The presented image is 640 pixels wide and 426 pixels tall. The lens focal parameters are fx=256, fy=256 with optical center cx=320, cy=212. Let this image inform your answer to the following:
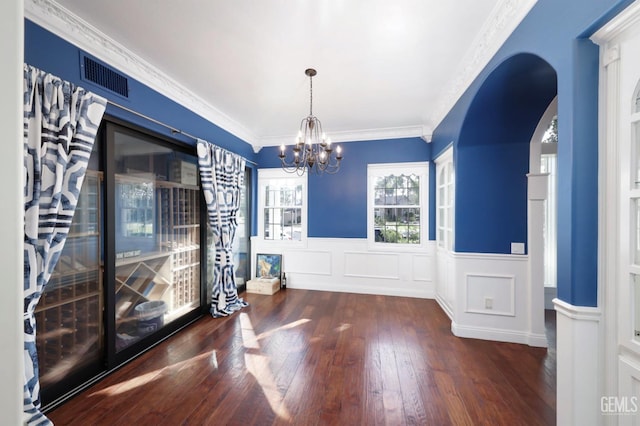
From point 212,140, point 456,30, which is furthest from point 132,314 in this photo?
point 456,30

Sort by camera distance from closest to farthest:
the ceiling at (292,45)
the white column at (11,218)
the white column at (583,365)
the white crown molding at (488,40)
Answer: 1. the white column at (11,218)
2. the white column at (583,365)
3. the white crown molding at (488,40)
4. the ceiling at (292,45)

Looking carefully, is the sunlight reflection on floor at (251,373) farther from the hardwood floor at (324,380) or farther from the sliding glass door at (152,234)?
the sliding glass door at (152,234)

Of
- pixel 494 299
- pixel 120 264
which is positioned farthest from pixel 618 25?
pixel 120 264

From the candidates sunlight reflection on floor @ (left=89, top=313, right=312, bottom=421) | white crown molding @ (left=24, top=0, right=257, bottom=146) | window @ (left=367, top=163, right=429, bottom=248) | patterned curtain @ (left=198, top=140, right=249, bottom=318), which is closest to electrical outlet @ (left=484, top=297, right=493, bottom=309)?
window @ (left=367, top=163, right=429, bottom=248)

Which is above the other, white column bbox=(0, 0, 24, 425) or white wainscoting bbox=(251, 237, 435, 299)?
white column bbox=(0, 0, 24, 425)

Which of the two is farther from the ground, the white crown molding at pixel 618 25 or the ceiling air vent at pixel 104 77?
the ceiling air vent at pixel 104 77

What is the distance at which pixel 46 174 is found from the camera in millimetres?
1674

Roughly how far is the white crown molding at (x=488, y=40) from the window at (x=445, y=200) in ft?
2.51

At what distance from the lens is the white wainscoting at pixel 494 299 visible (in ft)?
8.96

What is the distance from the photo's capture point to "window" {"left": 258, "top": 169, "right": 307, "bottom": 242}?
15.5ft

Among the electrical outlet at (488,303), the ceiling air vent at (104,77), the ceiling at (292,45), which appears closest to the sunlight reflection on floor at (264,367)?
the electrical outlet at (488,303)

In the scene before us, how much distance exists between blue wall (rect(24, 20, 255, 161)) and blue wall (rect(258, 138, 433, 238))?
66.7 inches

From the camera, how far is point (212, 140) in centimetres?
353

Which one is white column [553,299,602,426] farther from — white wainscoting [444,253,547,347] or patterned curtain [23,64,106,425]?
patterned curtain [23,64,106,425]
